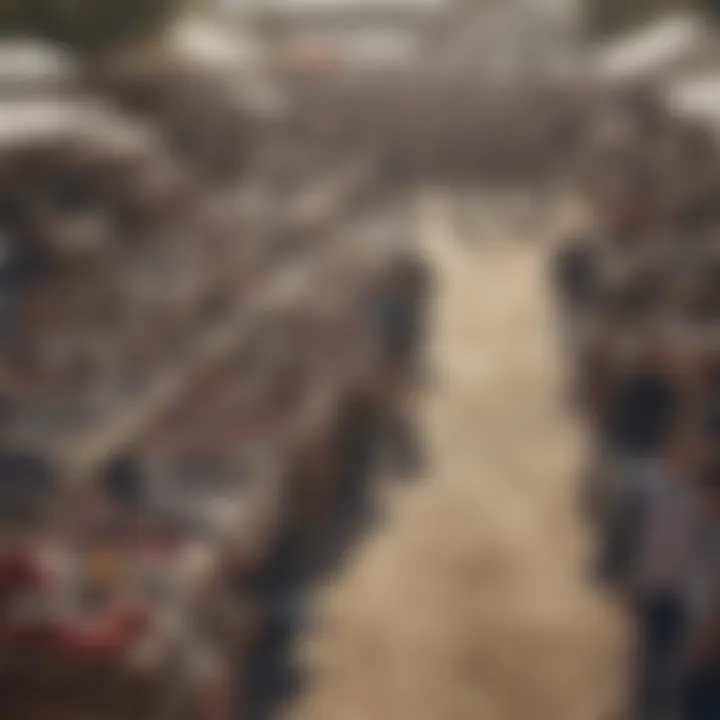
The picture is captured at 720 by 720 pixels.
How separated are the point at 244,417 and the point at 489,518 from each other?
0.37 meters

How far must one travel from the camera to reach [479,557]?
1.68 metres

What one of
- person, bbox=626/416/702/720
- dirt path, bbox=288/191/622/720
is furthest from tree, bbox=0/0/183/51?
person, bbox=626/416/702/720

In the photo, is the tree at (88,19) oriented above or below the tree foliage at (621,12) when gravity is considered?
below

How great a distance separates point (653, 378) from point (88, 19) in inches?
36.7

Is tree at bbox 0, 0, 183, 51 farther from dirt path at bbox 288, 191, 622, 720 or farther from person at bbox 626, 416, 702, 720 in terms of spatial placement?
person at bbox 626, 416, 702, 720

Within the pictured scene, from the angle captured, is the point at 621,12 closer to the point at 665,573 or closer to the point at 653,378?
the point at 653,378

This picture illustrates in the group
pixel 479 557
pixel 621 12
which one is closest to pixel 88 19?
pixel 621 12

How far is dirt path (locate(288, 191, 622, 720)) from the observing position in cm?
141

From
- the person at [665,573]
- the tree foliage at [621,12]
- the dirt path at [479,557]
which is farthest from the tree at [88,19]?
the person at [665,573]

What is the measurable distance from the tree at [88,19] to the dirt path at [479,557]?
2.07 feet

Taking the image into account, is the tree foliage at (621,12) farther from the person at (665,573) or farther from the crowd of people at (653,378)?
the person at (665,573)

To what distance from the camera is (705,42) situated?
149 centimetres

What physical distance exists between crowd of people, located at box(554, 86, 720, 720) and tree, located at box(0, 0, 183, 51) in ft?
2.20

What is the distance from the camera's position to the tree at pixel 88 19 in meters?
1.33
